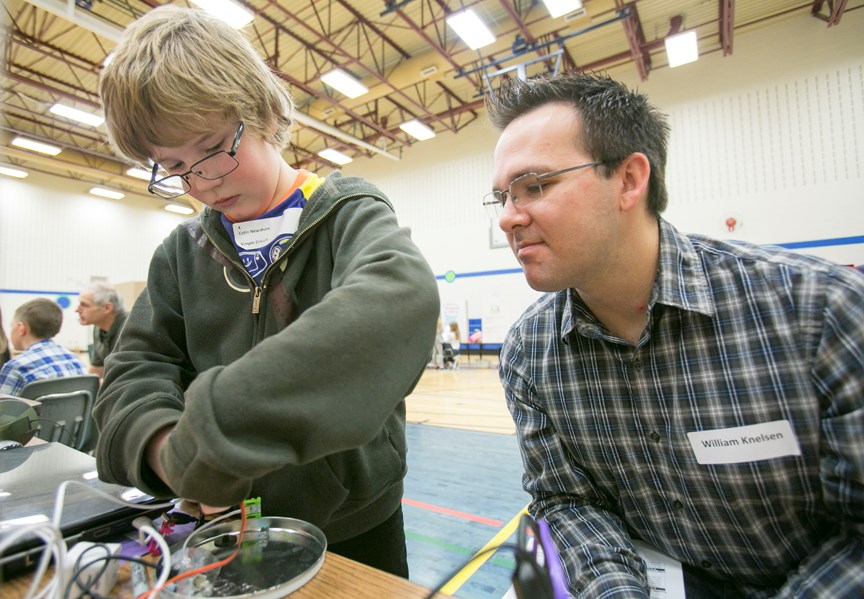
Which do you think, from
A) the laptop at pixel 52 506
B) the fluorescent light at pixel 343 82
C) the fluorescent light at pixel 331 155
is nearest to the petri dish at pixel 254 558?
the laptop at pixel 52 506

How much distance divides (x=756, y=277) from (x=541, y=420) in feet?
1.91

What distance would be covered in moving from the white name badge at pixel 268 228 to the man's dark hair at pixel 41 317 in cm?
309

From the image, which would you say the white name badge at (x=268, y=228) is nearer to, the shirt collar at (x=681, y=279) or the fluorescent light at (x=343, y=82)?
the shirt collar at (x=681, y=279)

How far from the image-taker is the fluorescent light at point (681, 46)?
6.66 meters

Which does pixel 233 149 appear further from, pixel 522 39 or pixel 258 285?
pixel 522 39

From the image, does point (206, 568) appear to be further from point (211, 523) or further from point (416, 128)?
point (416, 128)

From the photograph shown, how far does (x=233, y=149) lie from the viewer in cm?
72

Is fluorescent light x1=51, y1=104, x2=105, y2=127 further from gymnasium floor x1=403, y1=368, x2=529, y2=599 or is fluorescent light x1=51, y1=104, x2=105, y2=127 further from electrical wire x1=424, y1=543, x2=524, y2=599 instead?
electrical wire x1=424, y1=543, x2=524, y2=599

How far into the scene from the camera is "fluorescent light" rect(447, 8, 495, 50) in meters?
5.91

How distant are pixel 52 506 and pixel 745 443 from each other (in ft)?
4.26

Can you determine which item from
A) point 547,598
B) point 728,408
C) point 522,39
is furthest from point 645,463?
point 522,39

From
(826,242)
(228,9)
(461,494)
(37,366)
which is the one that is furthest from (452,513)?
(826,242)

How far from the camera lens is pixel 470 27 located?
240 inches

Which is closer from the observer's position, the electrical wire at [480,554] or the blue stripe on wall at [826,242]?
the electrical wire at [480,554]
